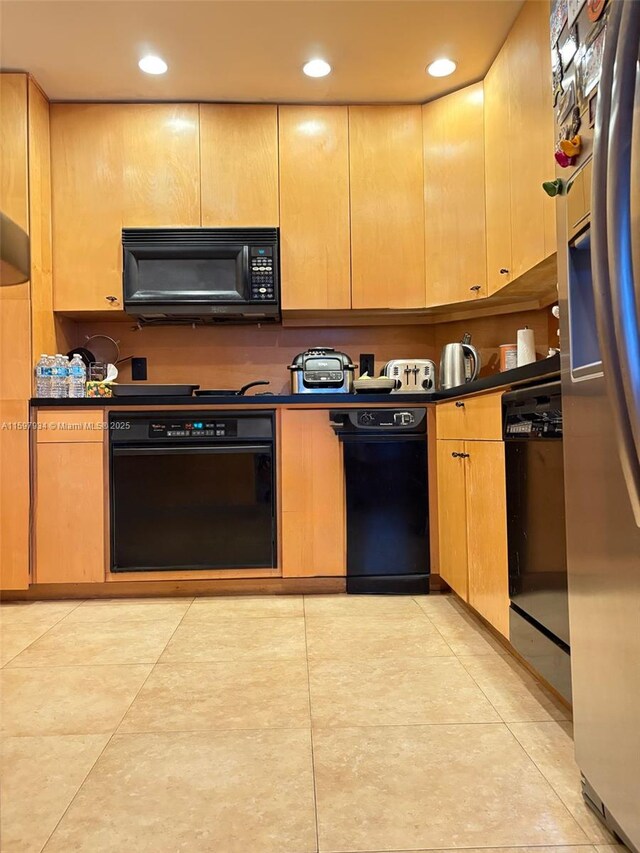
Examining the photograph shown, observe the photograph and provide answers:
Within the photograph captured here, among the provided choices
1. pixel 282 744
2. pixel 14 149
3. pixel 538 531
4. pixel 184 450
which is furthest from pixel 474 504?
pixel 14 149

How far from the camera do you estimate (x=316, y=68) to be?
102 inches

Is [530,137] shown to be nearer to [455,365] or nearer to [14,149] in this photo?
[455,365]

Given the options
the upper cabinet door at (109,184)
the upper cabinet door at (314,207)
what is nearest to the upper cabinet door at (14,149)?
the upper cabinet door at (109,184)

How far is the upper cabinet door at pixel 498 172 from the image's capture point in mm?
2375

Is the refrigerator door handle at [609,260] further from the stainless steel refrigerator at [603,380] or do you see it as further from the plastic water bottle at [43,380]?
the plastic water bottle at [43,380]

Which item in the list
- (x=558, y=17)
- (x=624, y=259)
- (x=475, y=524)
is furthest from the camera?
(x=475, y=524)

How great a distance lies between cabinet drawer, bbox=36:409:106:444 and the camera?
99.5 inches

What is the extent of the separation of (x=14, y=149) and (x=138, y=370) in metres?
1.17

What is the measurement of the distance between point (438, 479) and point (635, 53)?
6.39 ft

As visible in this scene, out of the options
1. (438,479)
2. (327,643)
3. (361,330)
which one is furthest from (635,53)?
(361,330)

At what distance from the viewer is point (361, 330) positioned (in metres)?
3.19

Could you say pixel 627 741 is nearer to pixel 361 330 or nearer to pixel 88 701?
pixel 88 701

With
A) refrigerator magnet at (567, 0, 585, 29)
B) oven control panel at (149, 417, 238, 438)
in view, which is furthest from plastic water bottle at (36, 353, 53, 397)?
refrigerator magnet at (567, 0, 585, 29)

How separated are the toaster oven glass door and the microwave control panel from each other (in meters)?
0.03
